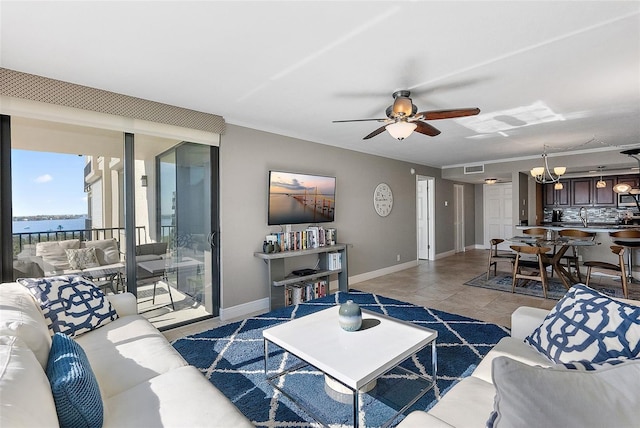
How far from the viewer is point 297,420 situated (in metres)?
1.81

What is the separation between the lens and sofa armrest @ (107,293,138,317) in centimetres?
240

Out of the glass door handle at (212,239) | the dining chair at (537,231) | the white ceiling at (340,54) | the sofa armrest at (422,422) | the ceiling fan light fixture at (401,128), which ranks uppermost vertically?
the white ceiling at (340,54)

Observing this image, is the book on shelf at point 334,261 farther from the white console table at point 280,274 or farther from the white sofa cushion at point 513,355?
the white sofa cushion at point 513,355

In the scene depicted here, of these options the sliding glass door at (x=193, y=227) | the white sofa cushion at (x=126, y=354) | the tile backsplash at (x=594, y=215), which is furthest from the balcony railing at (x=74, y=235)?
the tile backsplash at (x=594, y=215)

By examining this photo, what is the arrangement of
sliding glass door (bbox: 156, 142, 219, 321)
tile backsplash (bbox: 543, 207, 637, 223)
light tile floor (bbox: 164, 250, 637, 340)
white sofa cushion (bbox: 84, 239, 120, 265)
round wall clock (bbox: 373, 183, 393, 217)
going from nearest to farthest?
1. white sofa cushion (bbox: 84, 239, 120, 265)
2. sliding glass door (bbox: 156, 142, 219, 321)
3. light tile floor (bbox: 164, 250, 637, 340)
4. round wall clock (bbox: 373, 183, 393, 217)
5. tile backsplash (bbox: 543, 207, 637, 223)

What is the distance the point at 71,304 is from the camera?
6.84 feet

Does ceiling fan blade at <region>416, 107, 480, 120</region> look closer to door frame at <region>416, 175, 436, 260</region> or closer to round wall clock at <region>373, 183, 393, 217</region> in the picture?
round wall clock at <region>373, 183, 393, 217</region>

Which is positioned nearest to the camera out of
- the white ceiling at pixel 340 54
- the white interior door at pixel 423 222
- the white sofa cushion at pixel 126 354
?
the white sofa cushion at pixel 126 354

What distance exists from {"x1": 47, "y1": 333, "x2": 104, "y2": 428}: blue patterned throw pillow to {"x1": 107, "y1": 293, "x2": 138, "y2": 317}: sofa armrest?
115cm

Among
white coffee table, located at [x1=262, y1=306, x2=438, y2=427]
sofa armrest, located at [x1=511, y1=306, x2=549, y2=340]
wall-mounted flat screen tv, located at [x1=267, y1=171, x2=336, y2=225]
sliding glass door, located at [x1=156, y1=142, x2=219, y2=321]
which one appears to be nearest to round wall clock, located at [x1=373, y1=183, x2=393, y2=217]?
wall-mounted flat screen tv, located at [x1=267, y1=171, x2=336, y2=225]

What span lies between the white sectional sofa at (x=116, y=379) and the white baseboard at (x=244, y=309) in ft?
4.80

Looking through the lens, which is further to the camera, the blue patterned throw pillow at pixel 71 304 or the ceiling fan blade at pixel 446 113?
the ceiling fan blade at pixel 446 113

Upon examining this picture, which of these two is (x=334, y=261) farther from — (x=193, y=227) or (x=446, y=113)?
(x=446, y=113)

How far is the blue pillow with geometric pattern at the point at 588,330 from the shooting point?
133 cm
